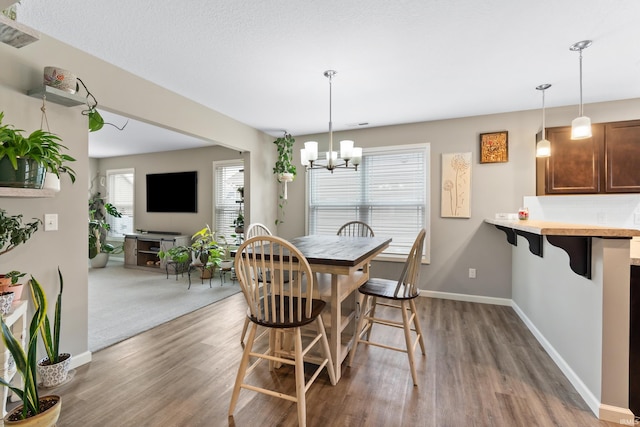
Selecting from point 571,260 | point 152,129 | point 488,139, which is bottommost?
point 571,260

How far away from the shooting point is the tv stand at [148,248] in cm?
553

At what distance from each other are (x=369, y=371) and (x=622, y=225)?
331 cm

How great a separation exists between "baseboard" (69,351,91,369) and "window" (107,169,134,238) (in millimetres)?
5044

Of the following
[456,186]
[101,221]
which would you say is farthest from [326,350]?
[101,221]

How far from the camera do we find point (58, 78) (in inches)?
77.3

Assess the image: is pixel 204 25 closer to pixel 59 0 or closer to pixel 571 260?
pixel 59 0

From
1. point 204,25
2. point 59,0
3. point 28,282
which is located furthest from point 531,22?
point 28,282

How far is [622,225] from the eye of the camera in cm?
321

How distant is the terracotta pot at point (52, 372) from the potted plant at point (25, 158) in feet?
3.95

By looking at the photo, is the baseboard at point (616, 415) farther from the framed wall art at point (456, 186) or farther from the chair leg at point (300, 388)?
the framed wall art at point (456, 186)

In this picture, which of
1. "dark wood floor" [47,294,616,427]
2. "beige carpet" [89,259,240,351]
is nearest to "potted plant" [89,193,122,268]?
"beige carpet" [89,259,240,351]

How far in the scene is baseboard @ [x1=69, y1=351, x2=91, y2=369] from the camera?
2.21 m

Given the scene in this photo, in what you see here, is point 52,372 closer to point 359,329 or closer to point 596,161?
point 359,329

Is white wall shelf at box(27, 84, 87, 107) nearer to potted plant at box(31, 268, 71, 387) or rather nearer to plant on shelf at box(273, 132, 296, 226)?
potted plant at box(31, 268, 71, 387)
